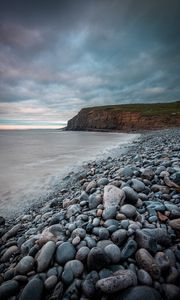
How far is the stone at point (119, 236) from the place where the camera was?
172 centimetres

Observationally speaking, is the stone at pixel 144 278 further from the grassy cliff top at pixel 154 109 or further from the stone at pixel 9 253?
the grassy cliff top at pixel 154 109

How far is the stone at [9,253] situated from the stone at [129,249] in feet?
4.41

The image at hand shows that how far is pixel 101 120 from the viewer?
63969 mm

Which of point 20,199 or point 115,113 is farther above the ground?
point 115,113

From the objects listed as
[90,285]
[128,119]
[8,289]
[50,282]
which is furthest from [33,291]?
[128,119]

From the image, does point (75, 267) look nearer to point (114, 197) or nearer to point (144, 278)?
point (144, 278)

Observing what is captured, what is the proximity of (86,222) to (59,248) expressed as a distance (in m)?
0.51

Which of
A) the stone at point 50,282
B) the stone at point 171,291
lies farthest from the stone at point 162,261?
the stone at point 50,282

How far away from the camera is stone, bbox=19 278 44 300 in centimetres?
136

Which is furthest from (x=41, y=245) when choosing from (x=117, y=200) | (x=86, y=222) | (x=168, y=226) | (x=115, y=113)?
(x=115, y=113)

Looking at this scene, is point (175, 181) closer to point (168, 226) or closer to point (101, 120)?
point (168, 226)

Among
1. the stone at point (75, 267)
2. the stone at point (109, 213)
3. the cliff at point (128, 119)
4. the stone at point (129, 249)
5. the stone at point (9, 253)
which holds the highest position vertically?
the cliff at point (128, 119)

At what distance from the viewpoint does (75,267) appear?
5.00 feet

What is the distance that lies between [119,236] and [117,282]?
1.47ft
